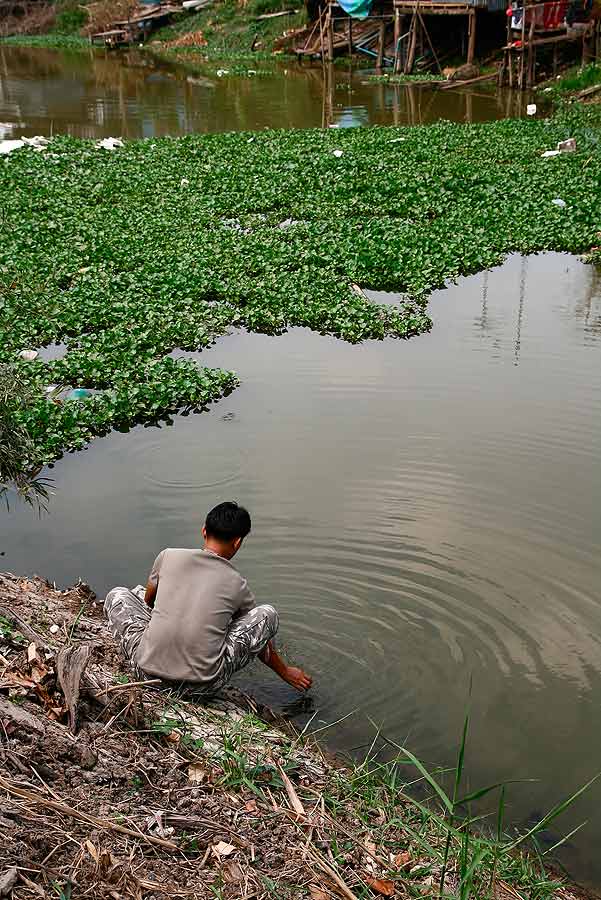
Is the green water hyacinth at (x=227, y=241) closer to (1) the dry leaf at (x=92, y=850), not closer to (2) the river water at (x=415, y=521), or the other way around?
(2) the river water at (x=415, y=521)

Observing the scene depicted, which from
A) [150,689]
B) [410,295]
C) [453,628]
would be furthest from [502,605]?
[410,295]

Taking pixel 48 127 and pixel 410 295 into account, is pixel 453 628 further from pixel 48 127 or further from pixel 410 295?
pixel 48 127

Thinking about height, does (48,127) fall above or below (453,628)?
above

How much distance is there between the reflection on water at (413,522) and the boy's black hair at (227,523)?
984 millimetres

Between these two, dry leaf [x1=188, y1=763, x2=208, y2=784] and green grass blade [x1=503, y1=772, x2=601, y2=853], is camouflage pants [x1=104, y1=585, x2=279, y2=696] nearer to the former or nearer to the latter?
dry leaf [x1=188, y1=763, x2=208, y2=784]

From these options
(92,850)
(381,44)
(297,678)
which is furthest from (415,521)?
(381,44)

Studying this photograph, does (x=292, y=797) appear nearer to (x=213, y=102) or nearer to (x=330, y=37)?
(x=213, y=102)

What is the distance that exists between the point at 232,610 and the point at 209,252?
23.3 ft

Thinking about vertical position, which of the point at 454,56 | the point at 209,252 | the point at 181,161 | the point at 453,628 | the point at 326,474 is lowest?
the point at 453,628

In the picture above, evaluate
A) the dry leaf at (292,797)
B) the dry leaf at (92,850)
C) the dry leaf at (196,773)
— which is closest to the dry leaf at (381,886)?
the dry leaf at (292,797)

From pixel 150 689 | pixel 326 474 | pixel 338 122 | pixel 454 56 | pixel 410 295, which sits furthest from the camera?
pixel 454 56

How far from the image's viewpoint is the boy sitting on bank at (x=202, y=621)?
3895mm

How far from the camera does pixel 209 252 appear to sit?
10.4m

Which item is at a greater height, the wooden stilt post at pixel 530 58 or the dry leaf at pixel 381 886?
the wooden stilt post at pixel 530 58
